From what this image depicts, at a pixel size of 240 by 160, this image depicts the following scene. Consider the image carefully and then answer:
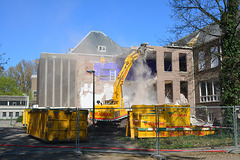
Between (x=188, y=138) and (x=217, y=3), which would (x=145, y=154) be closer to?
(x=188, y=138)

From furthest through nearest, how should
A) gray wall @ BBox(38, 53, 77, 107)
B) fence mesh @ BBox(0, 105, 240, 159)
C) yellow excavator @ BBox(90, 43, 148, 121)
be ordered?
gray wall @ BBox(38, 53, 77, 107) → yellow excavator @ BBox(90, 43, 148, 121) → fence mesh @ BBox(0, 105, 240, 159)

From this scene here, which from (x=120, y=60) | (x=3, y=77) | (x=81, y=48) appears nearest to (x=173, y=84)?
(x=120, y=60)

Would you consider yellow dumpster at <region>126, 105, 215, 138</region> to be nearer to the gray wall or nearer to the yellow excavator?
the yellow excavator

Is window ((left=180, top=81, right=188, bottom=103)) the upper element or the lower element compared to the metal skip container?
upper

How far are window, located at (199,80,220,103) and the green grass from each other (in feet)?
51.9

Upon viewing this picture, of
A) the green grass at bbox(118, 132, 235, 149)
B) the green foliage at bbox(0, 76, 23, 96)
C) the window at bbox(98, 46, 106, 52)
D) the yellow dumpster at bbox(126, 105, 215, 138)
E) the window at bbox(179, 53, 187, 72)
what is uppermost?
the window at bbox(98, 46, 106, 52)

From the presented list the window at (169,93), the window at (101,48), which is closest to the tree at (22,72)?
the window at (101,48)

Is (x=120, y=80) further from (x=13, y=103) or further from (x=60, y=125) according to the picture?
(x=13, y=103)

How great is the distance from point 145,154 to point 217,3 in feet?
28.9

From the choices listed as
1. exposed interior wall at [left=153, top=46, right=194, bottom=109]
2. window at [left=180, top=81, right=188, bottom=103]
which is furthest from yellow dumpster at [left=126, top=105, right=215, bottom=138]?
window at [left=180, top=81, right=188, bottom=103]

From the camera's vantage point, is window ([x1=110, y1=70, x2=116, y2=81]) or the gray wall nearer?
the gray wall

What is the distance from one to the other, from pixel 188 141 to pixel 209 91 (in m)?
19.0

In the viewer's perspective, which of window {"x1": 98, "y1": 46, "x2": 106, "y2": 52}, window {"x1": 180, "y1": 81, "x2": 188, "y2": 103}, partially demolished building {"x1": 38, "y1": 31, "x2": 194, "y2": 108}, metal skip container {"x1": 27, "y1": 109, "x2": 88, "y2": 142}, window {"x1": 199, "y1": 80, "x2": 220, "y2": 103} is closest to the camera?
metal skip container {"x1": 27, "y1": 109, "x2": 88, "y2": 142}

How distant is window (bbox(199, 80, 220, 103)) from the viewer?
26492 mm
